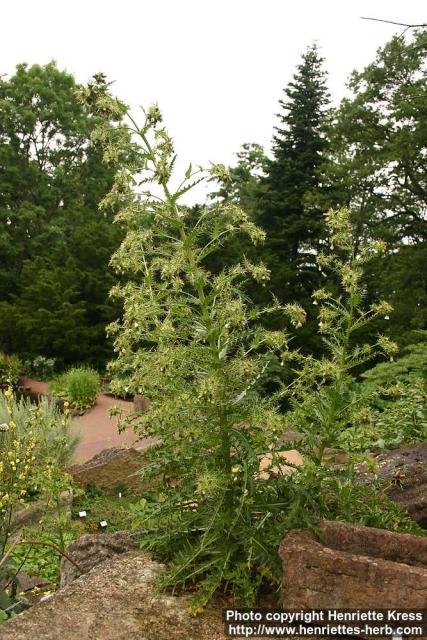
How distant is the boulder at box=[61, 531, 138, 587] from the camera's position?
4.05 meters

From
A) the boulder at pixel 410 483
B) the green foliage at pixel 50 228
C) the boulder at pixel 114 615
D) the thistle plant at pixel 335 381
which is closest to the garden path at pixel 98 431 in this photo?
the green foliage at pixel 50 228

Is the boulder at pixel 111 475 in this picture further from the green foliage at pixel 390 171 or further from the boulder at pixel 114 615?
the green foliage at pixel 390 171

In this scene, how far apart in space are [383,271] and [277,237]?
10.3 ft

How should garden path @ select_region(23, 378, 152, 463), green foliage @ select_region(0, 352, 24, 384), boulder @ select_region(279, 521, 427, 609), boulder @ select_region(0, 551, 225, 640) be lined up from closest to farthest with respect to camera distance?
boulder @ select_region(279, 521, 427, 609)
boulder @ select_region(0, 551, 225, 640)
garden path @ select_region(23, 378, 152, 463)
green foliage @ select_region(0, 352, 24, 384)

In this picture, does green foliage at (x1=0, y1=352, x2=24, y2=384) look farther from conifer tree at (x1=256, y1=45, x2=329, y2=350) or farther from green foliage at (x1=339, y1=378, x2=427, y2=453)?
green foliage at (x1=339, y1=378, x2=427, y2=453)

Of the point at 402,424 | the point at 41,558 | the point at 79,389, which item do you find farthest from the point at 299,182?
the point at 41,558

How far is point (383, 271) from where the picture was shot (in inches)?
716

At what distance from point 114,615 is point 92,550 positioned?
1.01 meters

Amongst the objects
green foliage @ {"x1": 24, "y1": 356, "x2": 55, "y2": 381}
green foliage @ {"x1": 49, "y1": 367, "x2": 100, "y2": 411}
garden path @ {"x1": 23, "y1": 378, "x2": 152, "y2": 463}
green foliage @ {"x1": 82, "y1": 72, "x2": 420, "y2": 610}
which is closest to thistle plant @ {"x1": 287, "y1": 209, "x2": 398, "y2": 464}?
green foliage @ {"x1": 82, "y1": 72, "x2": 420, "y2": 610}

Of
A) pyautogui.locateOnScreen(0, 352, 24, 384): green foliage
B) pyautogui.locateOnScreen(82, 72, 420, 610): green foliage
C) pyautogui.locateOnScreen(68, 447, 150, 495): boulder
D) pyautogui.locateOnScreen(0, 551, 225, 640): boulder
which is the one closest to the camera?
pyautogui.locateOnScreen(0, 551, 225, 640): boulder

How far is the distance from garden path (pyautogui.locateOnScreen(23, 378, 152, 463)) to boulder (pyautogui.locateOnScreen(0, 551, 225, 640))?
5071 mm

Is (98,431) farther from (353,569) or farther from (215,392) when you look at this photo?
(353,569)

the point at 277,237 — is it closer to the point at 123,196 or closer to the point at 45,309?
the point at 45,309

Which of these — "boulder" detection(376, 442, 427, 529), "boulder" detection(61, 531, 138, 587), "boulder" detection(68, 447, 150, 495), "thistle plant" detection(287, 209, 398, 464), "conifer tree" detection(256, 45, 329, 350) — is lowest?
"boulder" detection(68, 447, 150, 495)
